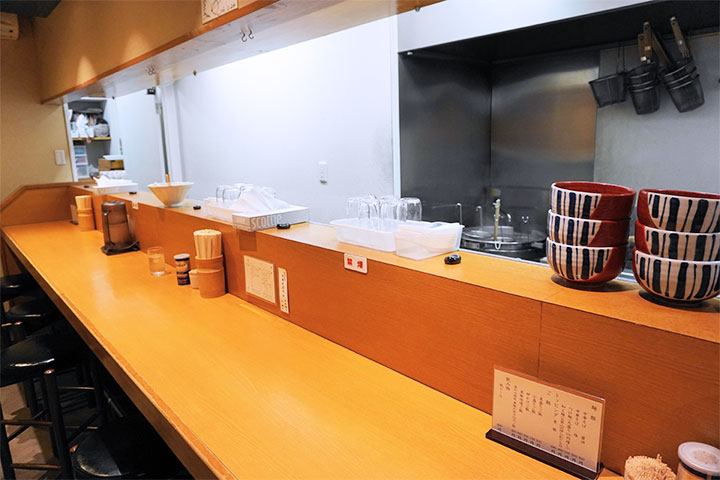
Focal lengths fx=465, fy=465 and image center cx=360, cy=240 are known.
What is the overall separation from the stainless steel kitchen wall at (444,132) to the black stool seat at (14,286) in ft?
8.18

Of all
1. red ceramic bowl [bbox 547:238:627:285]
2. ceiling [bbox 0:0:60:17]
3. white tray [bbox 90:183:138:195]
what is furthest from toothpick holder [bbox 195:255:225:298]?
ceiling [bbox 0:0:60:17]

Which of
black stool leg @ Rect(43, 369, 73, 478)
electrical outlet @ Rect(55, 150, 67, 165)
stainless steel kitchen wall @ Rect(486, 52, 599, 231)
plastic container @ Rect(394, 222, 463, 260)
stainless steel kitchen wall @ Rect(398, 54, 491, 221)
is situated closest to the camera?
plastic container @ Rect(394, 222, 463, 260)

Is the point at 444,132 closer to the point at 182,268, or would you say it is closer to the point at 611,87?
the point at 611,87

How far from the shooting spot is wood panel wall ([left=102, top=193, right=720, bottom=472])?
727mm

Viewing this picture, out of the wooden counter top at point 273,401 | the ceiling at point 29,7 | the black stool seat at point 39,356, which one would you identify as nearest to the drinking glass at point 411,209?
the wooden counter top at point 273,401

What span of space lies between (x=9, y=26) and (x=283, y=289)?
151 inches

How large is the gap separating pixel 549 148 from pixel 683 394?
2.23 metres

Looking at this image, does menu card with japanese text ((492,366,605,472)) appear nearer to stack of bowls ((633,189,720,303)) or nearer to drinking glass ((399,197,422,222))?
stack of bowls ((633,189,720,303))

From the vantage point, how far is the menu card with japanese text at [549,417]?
815 millimetres

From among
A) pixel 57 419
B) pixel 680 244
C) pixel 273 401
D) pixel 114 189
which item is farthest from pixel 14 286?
pixel 680 244

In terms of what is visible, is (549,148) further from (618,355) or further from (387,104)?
(618,355)

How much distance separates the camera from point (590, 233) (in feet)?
2.87

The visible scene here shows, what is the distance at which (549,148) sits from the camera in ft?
8.93

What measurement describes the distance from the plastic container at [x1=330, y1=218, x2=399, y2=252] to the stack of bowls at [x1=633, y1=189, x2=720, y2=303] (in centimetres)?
64
